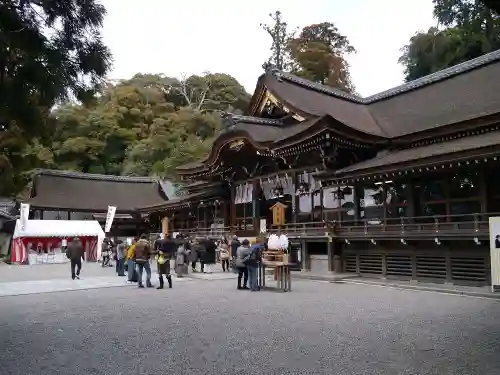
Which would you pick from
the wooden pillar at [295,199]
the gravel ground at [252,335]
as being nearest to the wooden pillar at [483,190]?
the gravel ground at [252,335]

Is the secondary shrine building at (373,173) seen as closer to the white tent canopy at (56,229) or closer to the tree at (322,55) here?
the white tent canopy at (56,229)

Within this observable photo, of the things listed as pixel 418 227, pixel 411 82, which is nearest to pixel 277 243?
pixel 418 227

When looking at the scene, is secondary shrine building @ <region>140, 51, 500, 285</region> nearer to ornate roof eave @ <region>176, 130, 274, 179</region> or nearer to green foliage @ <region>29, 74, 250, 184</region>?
ornate roof eave @ <region>176, 130, 274, 179</region>

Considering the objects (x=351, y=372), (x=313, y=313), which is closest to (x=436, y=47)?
(x=313, y=313)

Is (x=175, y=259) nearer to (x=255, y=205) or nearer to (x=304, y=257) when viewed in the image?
(x=304, y=257)

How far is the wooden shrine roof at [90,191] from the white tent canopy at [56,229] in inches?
337

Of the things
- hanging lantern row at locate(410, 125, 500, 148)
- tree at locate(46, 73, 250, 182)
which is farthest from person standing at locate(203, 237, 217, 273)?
tree at locate(46, 73, 250, 182)

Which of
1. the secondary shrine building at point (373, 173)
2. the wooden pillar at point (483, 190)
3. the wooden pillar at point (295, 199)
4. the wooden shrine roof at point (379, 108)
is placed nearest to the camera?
the wooden pillar at point (483, 190)

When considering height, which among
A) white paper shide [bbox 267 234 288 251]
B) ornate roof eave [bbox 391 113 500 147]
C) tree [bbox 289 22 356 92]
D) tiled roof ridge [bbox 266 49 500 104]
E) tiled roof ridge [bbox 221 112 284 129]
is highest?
tree [bbox 289 22 356 92]

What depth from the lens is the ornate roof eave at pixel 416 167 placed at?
11797 mm

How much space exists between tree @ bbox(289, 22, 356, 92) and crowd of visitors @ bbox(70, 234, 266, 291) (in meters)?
28.4

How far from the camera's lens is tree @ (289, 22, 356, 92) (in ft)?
151

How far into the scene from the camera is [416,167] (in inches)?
527

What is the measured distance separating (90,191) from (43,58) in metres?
36.3
